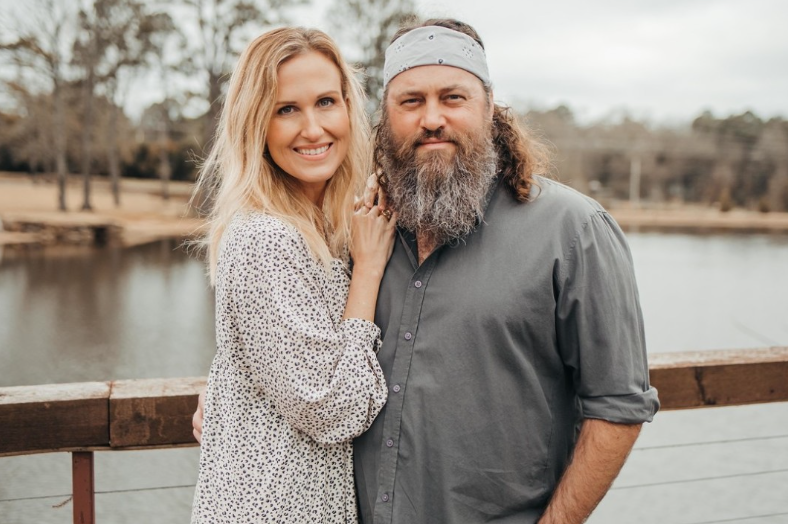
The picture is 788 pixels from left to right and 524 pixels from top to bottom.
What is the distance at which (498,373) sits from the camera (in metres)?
1.61

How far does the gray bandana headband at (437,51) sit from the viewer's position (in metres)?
1.75

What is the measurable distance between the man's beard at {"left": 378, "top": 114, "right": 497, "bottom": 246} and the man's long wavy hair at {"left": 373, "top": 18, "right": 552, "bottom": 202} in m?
0.05

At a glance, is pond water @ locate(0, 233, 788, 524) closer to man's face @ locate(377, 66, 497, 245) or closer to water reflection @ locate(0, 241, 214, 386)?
Answer: water reflection @ locate(0, 241, 214, 386)

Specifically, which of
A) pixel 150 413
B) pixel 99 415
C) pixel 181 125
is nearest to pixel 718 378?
pixel 150 413

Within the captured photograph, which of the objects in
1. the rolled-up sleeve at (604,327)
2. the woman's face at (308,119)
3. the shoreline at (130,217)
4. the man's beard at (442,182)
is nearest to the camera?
the rolled-up sleeve at (604,327)

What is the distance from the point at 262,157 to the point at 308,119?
151mm

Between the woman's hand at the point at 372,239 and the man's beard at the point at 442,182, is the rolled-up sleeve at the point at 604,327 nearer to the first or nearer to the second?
the man's beard at the point at 442,182

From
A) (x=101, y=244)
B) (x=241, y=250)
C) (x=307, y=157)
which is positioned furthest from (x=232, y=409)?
(x=101, y=244)

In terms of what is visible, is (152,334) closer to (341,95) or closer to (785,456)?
(785,456)

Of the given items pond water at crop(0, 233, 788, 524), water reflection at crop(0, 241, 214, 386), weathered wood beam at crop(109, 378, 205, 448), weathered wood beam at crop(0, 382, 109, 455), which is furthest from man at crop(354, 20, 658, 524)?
water reflection at crop(0, 241, 214, 386)

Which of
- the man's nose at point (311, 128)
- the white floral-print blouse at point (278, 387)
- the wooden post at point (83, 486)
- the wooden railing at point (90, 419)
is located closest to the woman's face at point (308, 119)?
the man's nose at point (311, 128)

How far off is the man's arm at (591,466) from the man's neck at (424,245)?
544mm

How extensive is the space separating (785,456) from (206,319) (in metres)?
8.98

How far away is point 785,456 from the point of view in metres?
4.83
